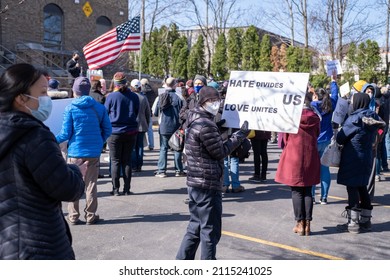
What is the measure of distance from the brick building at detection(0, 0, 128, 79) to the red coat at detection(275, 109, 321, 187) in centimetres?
1665

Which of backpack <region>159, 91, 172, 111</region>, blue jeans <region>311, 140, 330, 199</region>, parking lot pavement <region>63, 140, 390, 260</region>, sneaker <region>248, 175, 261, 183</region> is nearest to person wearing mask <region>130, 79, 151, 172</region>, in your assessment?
backpack <region>159, 91, 172, 111</region>

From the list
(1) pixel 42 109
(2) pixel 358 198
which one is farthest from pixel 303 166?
(1) pixel 42 109

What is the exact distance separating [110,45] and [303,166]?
7.13 metres

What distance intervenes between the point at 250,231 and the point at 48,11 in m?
21.2

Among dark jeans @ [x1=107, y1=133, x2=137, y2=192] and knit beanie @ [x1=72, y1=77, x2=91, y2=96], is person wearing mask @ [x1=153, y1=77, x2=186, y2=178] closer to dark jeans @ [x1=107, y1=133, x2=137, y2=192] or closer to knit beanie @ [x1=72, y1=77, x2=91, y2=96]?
dark jeans @ [x1=107, y1=133, x2=137, y2=192]

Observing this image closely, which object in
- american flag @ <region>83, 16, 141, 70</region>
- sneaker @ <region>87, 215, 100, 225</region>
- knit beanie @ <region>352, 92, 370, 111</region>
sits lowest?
sneaker @ <region>87, 215, 100, 225</region>

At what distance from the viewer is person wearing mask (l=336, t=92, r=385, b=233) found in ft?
20.3

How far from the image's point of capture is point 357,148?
6.26m

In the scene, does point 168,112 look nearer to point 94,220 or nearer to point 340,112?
point 340,112

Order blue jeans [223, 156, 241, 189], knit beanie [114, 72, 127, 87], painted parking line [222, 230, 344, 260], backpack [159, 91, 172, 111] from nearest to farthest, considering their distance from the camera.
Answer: painted parking line [222, 230, 344, 260] → knit beanie [114, 72, 127, 87] → blue jeans [223, 156, 241, 189] → backpack [159, 91, 172, 111]

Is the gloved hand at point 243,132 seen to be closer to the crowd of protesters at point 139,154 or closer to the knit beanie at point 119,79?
the crowd of protesters at point 139,154

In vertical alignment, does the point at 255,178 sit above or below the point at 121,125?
below

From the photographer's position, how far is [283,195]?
8.27m

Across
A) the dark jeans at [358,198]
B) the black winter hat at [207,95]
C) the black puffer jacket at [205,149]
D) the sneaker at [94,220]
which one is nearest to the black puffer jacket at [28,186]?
the black puffer jacket at [205,149]
